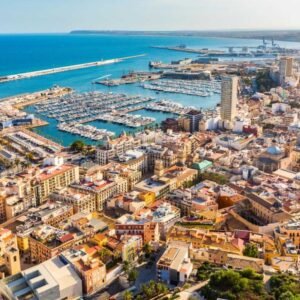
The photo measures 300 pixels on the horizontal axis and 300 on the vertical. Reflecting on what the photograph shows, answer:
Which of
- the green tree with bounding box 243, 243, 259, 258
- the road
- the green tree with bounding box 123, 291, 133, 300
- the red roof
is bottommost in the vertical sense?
the green tree with bounding box 123, 291, 133, 300

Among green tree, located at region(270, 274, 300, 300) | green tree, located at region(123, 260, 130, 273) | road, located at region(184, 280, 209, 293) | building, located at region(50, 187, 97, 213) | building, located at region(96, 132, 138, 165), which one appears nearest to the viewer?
green tree, located at region(270, 274, 300, 300)

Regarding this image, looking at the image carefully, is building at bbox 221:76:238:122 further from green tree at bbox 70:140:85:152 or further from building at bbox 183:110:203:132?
green tree at bbox 70:140:85:152

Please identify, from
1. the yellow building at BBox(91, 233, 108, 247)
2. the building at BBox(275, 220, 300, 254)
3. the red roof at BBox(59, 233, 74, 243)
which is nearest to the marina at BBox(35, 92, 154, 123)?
the red roof at BBox(59, 233, 74, 243)

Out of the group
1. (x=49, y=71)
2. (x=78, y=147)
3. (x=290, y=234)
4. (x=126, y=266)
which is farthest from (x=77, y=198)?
(x=49, y=71)

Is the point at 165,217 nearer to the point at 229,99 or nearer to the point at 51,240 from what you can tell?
the point at 51,240

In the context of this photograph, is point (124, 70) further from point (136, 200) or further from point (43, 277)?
point (43, 277)

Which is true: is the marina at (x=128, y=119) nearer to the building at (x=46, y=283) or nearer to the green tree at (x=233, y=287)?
the building at (x=46, y=283)

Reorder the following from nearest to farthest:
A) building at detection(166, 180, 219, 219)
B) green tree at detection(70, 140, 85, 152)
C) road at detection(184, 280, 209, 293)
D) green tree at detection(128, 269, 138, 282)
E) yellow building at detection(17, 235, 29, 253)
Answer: road at detection(184, 280, 209, 293)
green tree at detection(128, 269, 138, 282)
yellow building at detection(17, 235, 29, 253)
building at detection(166, 180, 219, 219)
green tree at detection(70, 140, 85, 152)

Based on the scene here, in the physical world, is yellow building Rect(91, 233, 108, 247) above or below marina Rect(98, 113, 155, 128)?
above

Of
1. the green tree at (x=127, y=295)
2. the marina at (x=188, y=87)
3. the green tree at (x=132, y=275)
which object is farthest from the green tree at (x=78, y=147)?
the marina at (x=188, y=87)
